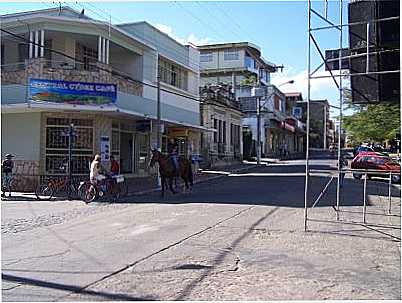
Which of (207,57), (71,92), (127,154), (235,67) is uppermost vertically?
(207,57)

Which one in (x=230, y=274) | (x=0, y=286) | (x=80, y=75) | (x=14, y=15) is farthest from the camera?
(x=14, y=15)

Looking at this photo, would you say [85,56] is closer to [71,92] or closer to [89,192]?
[71,92]

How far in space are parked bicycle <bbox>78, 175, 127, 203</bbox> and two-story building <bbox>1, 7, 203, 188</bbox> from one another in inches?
177

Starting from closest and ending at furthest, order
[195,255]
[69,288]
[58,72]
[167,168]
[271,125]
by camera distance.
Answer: [69,288] < [195,255] < [167,168] < [58,72] < [271,125]

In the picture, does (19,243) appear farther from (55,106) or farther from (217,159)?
(217,159)

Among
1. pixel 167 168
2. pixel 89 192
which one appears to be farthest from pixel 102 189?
pixel 167 168

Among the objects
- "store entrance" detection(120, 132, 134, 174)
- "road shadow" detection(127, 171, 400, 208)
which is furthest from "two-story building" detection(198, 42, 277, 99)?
"road shadow" detection(127, 171, 400, 208)

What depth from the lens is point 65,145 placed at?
75.8ft

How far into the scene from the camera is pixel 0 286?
6574 mm

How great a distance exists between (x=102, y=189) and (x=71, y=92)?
5.67 metres

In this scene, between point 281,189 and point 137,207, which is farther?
point 281,189

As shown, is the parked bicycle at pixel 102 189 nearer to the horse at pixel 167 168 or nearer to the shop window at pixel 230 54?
the horse at pixel 167 168

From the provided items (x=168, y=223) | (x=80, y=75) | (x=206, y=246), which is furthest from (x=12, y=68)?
(x=206, y=246)

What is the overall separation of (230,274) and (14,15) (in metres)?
22.8
